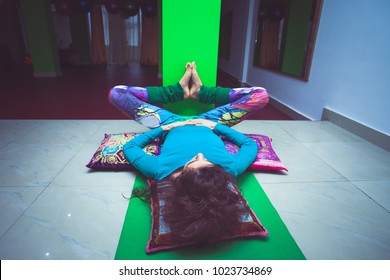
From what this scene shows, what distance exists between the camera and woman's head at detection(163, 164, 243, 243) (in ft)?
2.83

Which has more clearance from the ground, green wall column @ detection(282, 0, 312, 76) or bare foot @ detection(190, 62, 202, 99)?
green wall column @ detection(282, 0, 312, 76)

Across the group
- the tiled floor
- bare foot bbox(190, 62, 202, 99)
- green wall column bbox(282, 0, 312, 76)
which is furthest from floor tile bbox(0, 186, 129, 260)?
green wall column bbox(282, 0, 312, 76)

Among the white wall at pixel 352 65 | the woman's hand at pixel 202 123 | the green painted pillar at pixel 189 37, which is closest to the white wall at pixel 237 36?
the white wall at pixel 352 65

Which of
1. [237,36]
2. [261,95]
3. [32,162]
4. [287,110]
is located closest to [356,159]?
[261,95]

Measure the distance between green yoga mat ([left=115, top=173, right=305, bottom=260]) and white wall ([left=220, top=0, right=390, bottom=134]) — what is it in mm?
1546

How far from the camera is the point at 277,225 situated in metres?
1.15

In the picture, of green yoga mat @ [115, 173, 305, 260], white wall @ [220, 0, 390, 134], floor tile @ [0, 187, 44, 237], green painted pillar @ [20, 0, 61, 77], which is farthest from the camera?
green painted pillar @ [20, 0, 61, 77]

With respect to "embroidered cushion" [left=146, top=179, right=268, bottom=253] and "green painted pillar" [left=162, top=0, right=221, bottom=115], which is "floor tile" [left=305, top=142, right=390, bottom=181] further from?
"green painted pillar" [left=162, top=0, right=221, bottom=115]

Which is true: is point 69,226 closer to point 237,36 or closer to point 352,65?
point 352,65

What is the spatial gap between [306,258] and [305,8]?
352cm

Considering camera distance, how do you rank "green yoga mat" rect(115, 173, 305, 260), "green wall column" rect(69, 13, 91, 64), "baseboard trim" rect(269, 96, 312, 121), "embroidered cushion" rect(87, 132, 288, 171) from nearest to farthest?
"green yoga mat" rect(115, 173, 305, 260)
"embroidered cushion" rect(87, 132, 288, 171)
"baseboard trim" rect(269, 96, 312, 121)
"green wall column" rect(69, 13, 91, 64)

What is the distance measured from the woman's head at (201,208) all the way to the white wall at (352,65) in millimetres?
1808

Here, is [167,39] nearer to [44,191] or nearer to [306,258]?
[44,191]

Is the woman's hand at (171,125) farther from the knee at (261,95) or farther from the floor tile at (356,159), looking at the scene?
the floor tile at (356,159)
